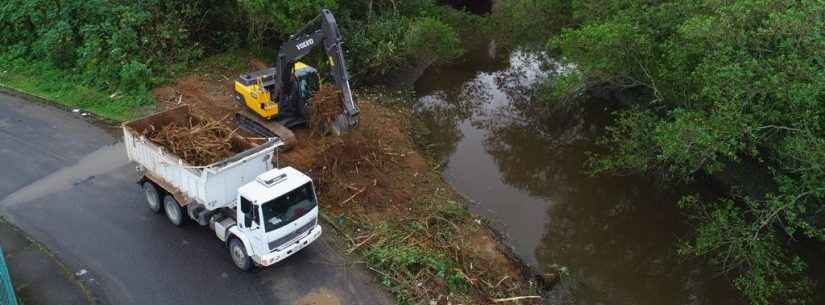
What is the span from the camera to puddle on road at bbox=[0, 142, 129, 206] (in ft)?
47.4

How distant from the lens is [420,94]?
Answer: 23547 mm

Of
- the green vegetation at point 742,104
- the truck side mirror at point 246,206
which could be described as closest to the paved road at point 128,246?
the truck side mirror at point 246,206

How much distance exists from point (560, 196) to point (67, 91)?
53.6ft

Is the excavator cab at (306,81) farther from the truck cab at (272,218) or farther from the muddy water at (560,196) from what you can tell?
the truck cab at (272,218)

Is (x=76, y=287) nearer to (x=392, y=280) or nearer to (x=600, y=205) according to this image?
(x=392, y=280)

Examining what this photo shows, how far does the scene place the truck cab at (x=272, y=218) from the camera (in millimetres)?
11141

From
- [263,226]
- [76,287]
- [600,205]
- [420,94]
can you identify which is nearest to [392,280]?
[263,226]

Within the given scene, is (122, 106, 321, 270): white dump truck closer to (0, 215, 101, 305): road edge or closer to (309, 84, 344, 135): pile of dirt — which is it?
(0, 215, 101, 305): road edge

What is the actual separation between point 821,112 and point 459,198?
27.0 feet

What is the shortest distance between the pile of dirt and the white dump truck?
12.7 feet

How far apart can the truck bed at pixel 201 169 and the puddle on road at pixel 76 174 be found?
276 centimetres

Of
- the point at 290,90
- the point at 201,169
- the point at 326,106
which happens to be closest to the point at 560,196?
the point at 326,106

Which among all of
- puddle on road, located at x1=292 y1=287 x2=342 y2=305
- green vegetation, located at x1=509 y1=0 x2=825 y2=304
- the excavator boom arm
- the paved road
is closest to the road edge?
the paved road

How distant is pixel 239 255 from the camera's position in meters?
11.9
